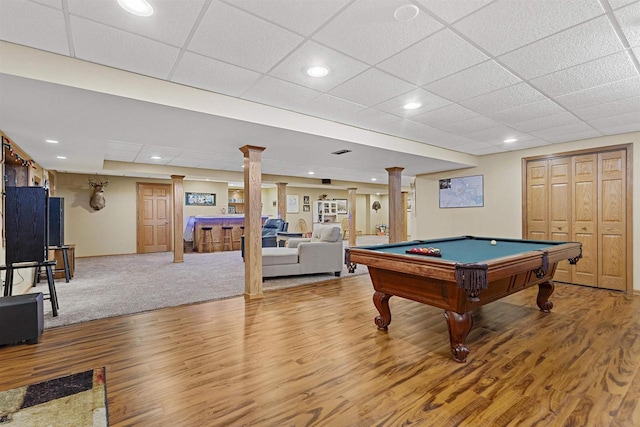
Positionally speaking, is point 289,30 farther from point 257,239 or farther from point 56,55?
point 257,239

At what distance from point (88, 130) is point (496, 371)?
496cm

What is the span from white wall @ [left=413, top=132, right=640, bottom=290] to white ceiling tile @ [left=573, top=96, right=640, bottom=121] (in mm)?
1368

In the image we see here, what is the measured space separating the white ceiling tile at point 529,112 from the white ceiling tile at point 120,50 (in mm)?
3576

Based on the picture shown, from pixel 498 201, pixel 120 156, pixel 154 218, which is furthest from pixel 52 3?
pixel 154 218

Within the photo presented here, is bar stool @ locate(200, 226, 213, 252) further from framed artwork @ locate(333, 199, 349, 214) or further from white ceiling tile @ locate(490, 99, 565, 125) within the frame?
white ceiling tile @ locate(490, 99, 565, 125)

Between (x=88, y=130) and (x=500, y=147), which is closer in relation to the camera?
(x=88, y=130)

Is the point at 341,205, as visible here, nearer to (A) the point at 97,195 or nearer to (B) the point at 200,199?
(B) the point at 200,199

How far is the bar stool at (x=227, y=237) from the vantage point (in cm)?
1010

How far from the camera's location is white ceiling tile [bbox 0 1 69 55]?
1825 millimetres

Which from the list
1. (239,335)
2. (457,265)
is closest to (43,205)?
(239,335)

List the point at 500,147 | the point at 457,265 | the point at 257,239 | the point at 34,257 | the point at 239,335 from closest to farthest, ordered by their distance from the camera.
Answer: the point at 457,265, the point at 239,335, the point at 34,257, the point at 257,239, the point at 500,147

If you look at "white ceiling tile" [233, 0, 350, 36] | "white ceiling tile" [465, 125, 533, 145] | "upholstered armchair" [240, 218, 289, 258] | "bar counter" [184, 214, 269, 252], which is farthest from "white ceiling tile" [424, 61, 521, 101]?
"bar counter" [184, 214, 269, 252]

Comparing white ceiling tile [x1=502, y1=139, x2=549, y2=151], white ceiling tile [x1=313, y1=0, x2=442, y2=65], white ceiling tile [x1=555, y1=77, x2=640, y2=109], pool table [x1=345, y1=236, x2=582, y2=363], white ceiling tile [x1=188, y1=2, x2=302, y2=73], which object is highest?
white ceiling tile [x1=188, y1=2, x2=302, y2=73]

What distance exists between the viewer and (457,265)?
2.24 metres
